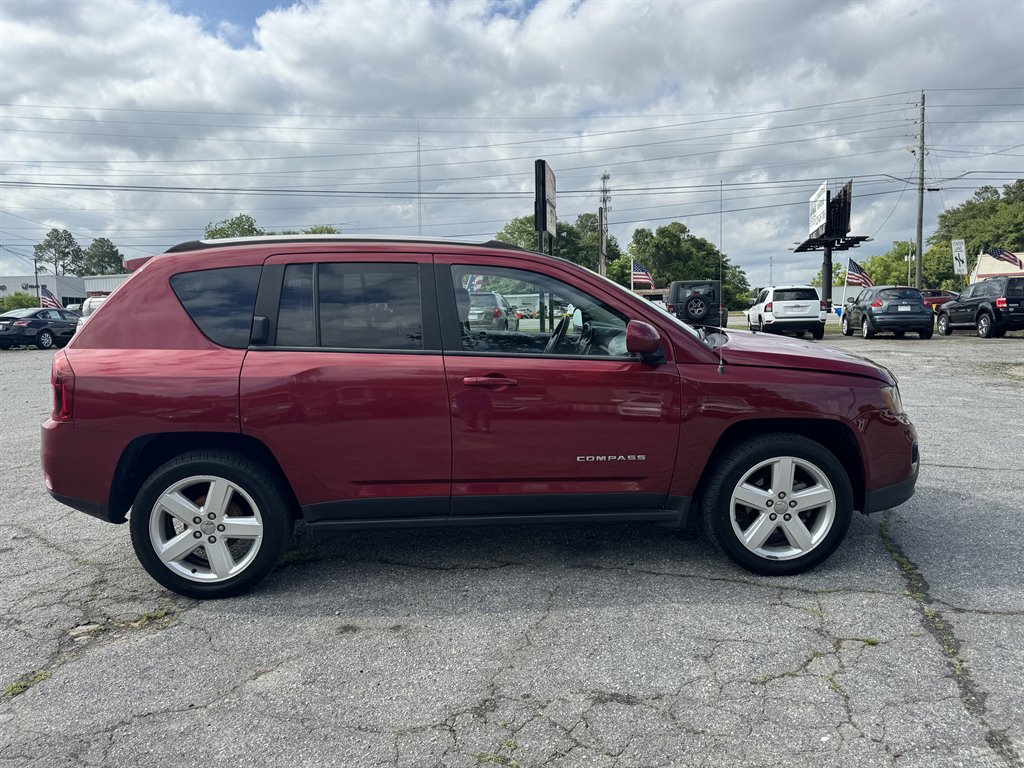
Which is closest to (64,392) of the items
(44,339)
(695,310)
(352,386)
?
(352,386)

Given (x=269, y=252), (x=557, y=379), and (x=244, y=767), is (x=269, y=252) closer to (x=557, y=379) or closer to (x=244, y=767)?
(x=557, y=379)

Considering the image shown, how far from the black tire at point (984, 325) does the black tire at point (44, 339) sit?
102 feet

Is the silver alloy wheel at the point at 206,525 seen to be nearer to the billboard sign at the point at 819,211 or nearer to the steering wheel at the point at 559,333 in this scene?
the steering wheel at the point at 559,333

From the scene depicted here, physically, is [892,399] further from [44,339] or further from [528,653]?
[44,339]

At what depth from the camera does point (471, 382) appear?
11.3 ft

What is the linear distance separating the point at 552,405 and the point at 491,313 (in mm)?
593

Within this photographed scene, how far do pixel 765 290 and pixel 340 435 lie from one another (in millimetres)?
22901

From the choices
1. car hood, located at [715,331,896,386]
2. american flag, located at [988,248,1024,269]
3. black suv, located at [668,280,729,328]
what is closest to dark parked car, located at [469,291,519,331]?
car hood, located at [715,331,896,386]

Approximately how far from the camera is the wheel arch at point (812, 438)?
12.1 ft

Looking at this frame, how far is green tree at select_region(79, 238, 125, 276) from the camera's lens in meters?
136

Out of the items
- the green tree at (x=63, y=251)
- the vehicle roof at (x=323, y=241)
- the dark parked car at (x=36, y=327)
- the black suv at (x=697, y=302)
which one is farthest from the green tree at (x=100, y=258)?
the vehicle roof at (x=323, y=241)

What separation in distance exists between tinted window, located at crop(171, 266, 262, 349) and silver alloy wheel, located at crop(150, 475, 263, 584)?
0.73m

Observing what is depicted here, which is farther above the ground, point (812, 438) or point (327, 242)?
point (327, 242)

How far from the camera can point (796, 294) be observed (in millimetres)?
22453
